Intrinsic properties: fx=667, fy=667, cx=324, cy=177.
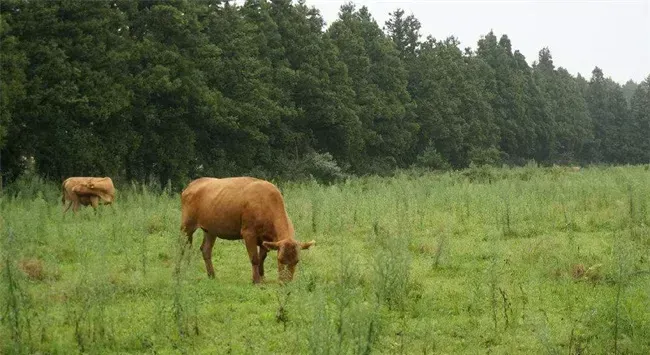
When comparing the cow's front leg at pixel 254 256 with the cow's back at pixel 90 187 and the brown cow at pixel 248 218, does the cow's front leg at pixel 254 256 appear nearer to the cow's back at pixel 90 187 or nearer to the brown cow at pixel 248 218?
the brown cow at pixel 248 218

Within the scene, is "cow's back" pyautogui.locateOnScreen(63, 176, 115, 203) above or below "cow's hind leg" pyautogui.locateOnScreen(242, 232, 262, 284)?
above

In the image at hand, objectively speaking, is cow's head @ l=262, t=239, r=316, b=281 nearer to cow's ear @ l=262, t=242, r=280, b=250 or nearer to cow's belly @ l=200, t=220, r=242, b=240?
cow's ear @ l=262, t=242, r=280, b=250

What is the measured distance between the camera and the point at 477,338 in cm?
692

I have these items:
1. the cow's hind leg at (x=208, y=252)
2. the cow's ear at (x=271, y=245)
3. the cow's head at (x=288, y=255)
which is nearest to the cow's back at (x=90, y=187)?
the cow's hind leg at (x=208, y=252)

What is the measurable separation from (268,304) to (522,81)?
2301 inches

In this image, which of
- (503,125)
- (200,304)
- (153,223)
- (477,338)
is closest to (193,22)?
(153,223)

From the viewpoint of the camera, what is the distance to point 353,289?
6.44 m

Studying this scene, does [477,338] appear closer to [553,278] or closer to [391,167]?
[553,278]

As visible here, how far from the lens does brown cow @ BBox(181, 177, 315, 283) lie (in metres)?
9.02

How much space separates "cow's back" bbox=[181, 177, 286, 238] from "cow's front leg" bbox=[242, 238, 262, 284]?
225 millimetres

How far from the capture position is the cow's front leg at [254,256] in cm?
920

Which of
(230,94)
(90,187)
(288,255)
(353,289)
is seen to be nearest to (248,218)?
(288,255)

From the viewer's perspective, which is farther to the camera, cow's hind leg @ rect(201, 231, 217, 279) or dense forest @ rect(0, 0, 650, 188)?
dense forest @ rect(0, 0, 650, 188)

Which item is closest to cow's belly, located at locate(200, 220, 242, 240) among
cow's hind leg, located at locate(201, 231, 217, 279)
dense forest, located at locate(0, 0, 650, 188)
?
cow's hind leg, located at locate(201, 231, 217, 279)
